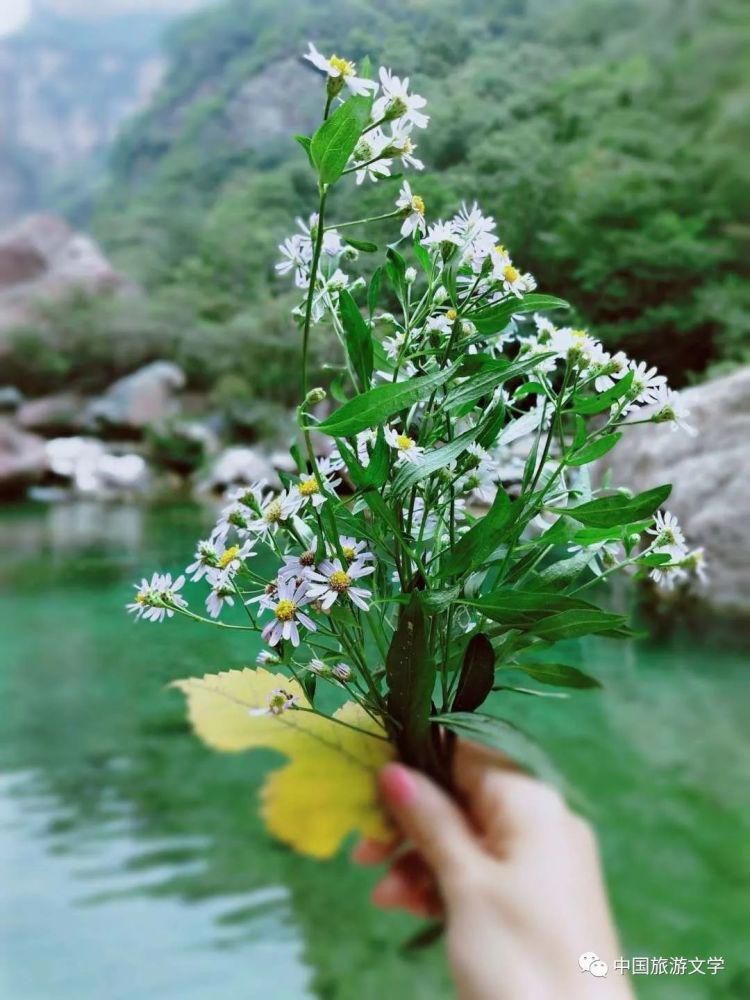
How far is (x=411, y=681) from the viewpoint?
539 mm

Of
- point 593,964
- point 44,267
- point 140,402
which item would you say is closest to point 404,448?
point 593,964

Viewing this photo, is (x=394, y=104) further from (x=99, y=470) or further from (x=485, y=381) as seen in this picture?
(x=99, y=470)

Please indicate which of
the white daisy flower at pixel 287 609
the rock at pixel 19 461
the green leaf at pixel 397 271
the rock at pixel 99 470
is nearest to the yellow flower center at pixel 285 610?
the white daisy flower at pixel 287 609

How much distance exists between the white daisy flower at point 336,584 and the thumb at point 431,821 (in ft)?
0.39

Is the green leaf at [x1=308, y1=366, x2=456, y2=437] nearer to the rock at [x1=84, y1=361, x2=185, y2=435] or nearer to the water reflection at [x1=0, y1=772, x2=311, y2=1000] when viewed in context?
the water reflection at [x1=0, y1=772, x2=311, y2=1000]

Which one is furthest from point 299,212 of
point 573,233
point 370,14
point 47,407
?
point 47,407

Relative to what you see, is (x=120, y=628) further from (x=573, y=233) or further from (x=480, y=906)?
(x=573, y=233)

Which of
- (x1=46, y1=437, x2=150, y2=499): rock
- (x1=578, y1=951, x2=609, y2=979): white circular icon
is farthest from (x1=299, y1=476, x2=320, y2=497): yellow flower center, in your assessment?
(x1=46, y1=437, x2=150, y2=499): rock

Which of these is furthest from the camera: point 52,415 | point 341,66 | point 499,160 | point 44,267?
point 44,267

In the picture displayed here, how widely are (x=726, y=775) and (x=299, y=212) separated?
0.77 m

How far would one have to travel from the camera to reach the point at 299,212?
100 cm

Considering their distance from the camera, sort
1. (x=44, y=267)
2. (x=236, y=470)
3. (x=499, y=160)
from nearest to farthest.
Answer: (x=499, y=160), (x=236, y=470), (x=44, y=267)

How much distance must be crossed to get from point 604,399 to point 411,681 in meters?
0.22

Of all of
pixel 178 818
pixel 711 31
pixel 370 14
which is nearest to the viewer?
pixel 178 818
